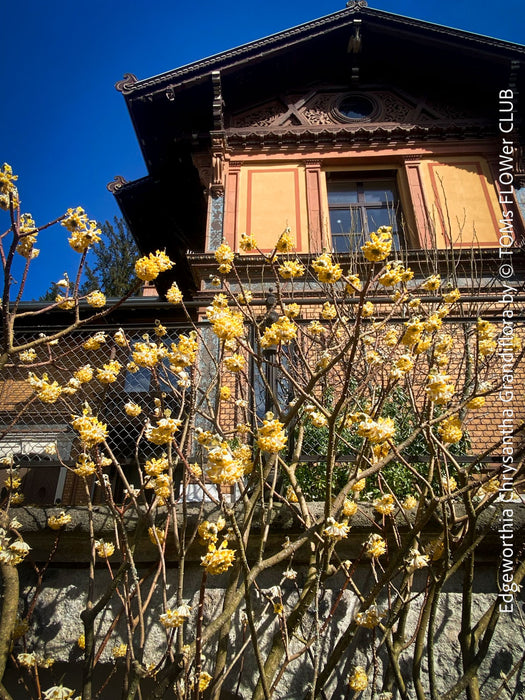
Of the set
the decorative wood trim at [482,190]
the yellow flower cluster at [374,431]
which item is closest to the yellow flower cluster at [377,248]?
the yellow flower cluster at [374,431]

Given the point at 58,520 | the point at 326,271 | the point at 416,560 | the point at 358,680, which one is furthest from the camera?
the point at 58,520

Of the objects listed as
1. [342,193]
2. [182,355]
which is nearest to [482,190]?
[342,193]

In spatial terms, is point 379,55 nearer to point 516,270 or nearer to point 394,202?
point 394,202

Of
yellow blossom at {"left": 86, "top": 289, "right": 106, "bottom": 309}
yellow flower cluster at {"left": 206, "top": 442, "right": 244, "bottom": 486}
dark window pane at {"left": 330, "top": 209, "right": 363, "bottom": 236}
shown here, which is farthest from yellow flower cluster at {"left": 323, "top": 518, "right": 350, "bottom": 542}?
dark window pane at {"left": 330, "top": 209, "right": 363, "bottom": 236}

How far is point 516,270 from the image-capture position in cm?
775

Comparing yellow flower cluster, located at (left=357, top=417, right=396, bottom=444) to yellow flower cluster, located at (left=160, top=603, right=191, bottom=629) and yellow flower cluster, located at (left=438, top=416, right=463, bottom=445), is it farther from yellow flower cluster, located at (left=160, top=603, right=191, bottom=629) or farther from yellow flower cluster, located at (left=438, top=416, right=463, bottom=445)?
yellow flower cluster, located at (left=160, top=603, right=191, bottom=629)

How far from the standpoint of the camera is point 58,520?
2.79 meters

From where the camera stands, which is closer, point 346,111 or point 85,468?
point 85,468

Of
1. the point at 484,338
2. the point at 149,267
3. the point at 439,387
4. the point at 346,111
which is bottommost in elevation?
the point at 439,387

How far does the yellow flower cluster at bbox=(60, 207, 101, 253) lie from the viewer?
2.42 metres

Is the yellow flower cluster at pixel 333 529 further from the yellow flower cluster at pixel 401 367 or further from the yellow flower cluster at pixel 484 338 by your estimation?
the yellow flower cluster at pixel 484 338

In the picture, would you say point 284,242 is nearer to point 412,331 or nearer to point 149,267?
point 149,267

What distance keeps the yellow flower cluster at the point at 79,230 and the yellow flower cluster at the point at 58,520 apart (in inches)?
60.1

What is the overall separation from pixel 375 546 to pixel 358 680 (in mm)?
618
